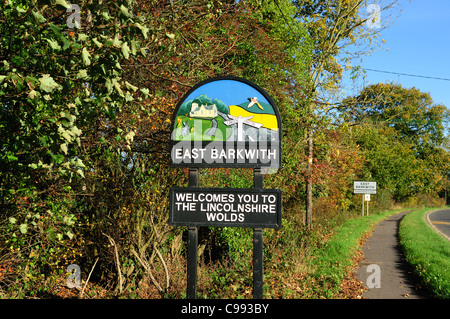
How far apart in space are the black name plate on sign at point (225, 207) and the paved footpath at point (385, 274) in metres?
4.45

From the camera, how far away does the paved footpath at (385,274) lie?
898cm

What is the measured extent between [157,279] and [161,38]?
17.6 ft

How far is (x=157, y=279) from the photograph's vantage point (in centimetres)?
916

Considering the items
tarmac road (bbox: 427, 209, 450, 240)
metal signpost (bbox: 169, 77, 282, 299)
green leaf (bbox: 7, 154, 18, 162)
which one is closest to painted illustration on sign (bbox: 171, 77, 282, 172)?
metal signpost (bbox: 169, 77, 282, 299)

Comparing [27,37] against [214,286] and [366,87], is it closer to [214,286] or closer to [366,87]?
[214,286]

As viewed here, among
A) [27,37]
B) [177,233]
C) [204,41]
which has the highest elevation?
[204,41]

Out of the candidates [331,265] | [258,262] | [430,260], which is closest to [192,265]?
[258,262]

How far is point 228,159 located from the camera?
5785 millimetres

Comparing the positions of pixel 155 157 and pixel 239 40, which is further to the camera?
pixel 239 40

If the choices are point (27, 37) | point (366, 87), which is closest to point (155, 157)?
point (27, 37)

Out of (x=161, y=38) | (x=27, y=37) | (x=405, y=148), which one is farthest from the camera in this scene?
(x=405, y=148)

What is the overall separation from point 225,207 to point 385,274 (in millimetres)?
7380

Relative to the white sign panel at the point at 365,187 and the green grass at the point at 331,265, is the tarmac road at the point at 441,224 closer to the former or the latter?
the white sign panel at the point at 365,187

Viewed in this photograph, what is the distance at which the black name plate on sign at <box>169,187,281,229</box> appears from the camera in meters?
5.66
